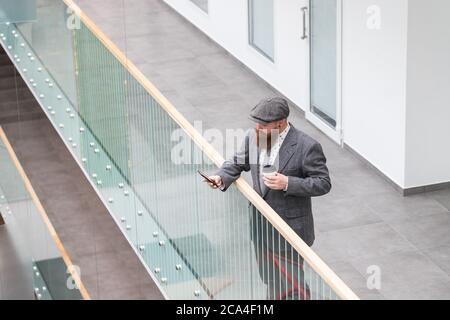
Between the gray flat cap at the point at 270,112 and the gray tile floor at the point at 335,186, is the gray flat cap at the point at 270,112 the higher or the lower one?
the higher one

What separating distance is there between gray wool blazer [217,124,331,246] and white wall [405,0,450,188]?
10.8 feet

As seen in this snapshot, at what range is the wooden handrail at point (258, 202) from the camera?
6564 mm

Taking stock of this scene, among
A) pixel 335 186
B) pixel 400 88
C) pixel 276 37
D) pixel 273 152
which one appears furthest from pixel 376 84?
pixel 273 152

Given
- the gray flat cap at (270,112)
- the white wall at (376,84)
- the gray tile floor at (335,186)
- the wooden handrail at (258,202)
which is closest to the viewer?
the wooden handrail at (258,202)

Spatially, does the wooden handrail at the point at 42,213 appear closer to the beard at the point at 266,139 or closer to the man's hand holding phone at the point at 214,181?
the man's hand holding phone at the point at 214,181

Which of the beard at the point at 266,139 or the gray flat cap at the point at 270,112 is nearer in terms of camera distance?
the gray flat cap at the point at 270,112

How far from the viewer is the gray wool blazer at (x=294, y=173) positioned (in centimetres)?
757

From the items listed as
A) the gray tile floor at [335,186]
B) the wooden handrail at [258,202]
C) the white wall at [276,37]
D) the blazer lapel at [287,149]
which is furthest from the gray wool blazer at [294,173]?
the white wall at [276,37]

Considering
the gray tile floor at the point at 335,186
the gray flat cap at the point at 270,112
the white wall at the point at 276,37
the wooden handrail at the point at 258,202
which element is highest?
the gray flat cap at the point at 270,112

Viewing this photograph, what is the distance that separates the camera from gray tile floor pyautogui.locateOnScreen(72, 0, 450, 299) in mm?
9922

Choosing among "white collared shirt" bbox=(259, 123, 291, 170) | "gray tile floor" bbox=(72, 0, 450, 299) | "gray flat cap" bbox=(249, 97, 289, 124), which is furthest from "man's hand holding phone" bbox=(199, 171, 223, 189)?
"gray tile floor" bbox=(72, 0, 450, 299)

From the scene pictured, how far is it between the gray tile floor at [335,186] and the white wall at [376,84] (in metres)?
0.24

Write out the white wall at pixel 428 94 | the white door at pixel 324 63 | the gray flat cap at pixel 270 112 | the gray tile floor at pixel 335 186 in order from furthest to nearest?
the white door at pixel 324 63, the white wall at pixel 428 94, the gray tile floor at pixel 335 186, the gray flat cap at pixel 270 112

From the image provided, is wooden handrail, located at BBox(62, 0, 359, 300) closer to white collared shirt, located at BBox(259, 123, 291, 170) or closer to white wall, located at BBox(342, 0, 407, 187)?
white collared shirt, located at BBox(259, 123, 291, 170)
